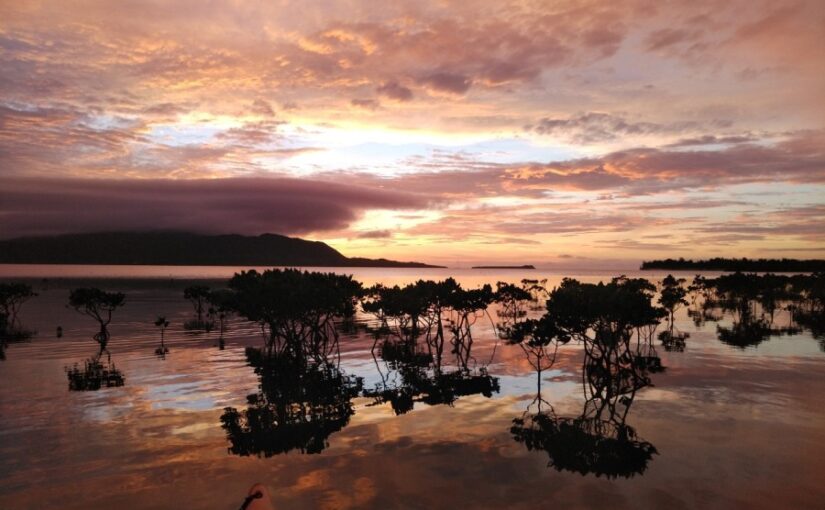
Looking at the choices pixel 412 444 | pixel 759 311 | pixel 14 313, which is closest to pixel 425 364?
pixel 412 444

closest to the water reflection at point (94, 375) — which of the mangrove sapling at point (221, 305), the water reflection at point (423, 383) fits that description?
the mangrove sapling at point (221, 305)

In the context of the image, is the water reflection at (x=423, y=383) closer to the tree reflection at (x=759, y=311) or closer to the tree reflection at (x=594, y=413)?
the tree reflection at (x=594, y=413)

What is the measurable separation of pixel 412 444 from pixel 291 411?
6804 mm

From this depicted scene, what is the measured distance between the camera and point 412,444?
1806 cm

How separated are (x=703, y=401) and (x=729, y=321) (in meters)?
41.8

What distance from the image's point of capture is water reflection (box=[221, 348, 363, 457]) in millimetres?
18077

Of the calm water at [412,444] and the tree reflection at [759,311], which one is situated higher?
the tree reflection at [759,311]

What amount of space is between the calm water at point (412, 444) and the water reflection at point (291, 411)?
0.82ft

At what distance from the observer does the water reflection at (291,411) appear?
18077 mm

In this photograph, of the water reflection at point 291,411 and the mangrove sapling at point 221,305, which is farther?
the mangrove sapling at point 221,305

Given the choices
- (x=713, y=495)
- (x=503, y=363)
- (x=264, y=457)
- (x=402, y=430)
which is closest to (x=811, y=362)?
(x=503, y=363)

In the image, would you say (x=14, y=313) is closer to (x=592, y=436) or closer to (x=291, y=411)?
(x=291, y=411)

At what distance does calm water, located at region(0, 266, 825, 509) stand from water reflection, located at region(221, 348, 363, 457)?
9.8 inches

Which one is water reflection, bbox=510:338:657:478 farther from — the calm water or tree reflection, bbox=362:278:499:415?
tree reflection, bbox=362:278:499:415
